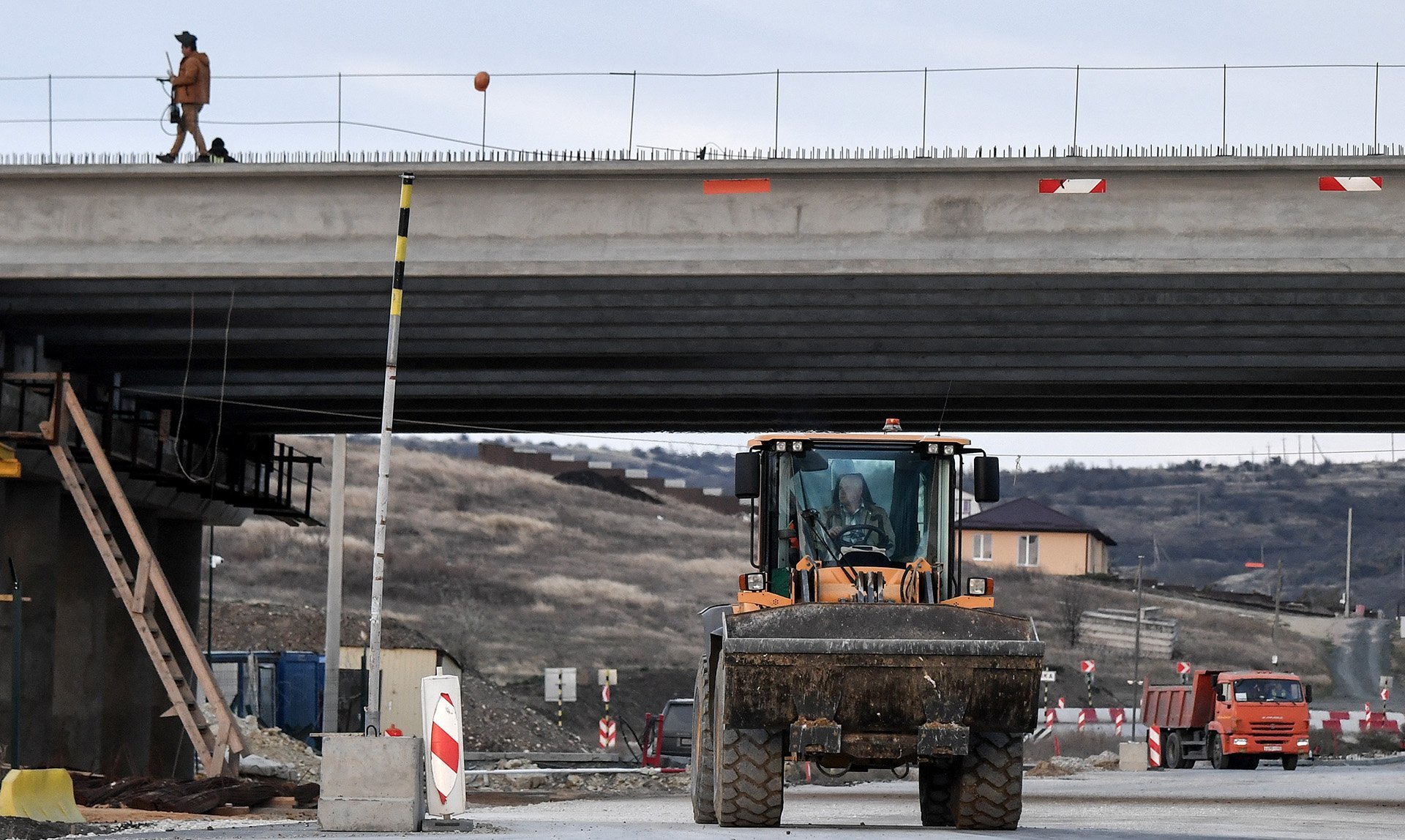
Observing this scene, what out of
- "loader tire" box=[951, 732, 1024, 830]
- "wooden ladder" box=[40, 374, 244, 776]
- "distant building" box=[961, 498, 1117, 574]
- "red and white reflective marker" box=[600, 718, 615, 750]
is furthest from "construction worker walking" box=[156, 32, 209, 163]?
"distant building" box=[961, 498, 1117, 574]

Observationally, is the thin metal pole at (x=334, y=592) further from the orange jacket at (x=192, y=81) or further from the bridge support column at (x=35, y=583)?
the orange jacket at (x=192, y=81)

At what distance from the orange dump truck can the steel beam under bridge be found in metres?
11.3

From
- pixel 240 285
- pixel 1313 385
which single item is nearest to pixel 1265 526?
pixel 1313 385

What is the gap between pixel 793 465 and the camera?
51.7 feet

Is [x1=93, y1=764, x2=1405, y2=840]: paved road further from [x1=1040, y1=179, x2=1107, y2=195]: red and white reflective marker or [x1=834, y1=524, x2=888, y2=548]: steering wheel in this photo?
[x1=1040, y1=179, x2=1107, y2=195]: red and white reflective marker

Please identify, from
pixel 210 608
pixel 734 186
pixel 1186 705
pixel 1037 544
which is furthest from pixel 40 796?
pixel 1037 544

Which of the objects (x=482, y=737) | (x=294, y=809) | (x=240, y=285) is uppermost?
(x=240, y=285)

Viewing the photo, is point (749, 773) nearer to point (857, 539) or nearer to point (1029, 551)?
point (857, 539)

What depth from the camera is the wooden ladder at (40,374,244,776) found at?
25859 mm

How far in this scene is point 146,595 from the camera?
27.9 meters

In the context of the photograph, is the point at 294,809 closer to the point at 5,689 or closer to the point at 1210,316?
the point at 5,689

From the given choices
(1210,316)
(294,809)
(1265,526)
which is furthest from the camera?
(1265,526)

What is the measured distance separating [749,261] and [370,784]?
11.8 meters

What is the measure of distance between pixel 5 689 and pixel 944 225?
1615 cm
